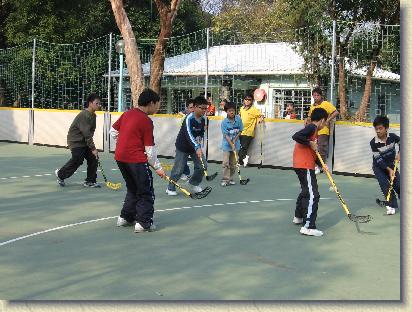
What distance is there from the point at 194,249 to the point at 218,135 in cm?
944

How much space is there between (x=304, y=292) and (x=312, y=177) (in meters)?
2.79

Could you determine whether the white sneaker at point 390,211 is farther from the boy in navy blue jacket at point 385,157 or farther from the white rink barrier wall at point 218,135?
the white rink barrier wall at point 218,135

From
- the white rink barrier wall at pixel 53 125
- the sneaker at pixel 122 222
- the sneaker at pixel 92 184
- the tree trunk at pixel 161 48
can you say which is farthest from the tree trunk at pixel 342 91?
the sneaker at pixel 122 222

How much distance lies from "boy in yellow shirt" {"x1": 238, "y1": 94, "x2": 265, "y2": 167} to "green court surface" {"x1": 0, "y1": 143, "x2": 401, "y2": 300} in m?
3.92

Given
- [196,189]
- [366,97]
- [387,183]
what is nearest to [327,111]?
[366,97]

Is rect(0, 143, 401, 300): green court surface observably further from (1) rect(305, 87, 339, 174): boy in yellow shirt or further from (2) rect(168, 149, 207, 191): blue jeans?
(1) rect(305, 87, 339, 174): boy in yellow shirt

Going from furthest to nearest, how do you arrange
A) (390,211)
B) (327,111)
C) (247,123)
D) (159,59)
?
(159,59)
(247,123)
(327,111)
(390,211)

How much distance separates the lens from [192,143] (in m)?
10.6

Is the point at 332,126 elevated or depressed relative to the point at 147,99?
depressed

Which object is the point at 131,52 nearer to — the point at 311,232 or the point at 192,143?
the point at 192,143

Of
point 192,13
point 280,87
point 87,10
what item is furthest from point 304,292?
point 192,13

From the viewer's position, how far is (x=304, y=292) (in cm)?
547

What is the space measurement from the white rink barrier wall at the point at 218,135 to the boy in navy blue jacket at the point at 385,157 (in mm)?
1264

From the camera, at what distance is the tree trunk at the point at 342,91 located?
1468 cm
